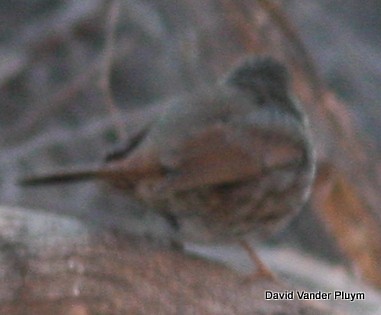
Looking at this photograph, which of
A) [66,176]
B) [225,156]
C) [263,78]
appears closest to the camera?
[66,176]

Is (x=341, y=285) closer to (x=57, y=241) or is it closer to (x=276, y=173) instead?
(x=276, y=173)

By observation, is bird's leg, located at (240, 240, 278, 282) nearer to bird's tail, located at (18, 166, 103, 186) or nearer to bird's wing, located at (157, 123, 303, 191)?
bird's wing, located at (157, 123, 303, 191)

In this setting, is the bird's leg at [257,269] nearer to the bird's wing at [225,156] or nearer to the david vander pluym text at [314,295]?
the david vander pluym text at [314,295]

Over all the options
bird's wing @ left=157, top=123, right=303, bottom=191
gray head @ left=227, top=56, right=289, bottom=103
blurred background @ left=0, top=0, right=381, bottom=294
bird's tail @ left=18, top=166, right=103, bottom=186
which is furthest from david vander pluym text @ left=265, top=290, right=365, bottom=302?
blurred background @ left=0, top=0, right=381, bottom=294

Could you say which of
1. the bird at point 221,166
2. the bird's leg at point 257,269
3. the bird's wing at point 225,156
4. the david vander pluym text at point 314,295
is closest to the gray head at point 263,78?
the bird at point 221,166

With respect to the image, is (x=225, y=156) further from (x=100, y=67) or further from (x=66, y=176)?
(x=100, y=67)

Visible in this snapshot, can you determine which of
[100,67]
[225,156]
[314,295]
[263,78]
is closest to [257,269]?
[314,295]
